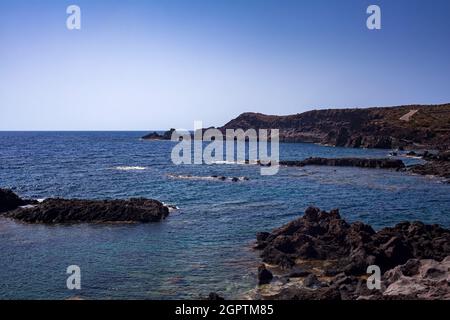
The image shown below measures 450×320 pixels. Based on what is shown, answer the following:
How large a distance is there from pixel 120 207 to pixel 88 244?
10141 mm

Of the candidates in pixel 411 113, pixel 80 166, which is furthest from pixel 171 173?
pixel 411 113

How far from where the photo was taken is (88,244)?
3403 cm

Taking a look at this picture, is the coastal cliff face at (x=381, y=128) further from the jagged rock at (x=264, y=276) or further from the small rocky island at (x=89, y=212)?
the jagged rock at (x=264, y=276)

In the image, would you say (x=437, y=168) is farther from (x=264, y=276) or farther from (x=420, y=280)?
(x=264, y=276)

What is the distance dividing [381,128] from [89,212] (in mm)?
135328

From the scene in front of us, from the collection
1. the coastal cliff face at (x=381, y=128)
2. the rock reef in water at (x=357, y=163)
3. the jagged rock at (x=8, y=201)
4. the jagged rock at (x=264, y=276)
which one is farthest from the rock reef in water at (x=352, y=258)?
the coastal cliff face at (x=381, y=128)

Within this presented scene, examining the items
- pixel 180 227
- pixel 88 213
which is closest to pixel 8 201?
pixel 88 213

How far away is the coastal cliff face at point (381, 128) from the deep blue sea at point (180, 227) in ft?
214

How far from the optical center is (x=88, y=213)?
43.4 m

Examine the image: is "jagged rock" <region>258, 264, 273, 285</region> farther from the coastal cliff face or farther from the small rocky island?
the coastal cliff face

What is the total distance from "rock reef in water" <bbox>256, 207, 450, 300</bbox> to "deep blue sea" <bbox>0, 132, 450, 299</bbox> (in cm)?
272

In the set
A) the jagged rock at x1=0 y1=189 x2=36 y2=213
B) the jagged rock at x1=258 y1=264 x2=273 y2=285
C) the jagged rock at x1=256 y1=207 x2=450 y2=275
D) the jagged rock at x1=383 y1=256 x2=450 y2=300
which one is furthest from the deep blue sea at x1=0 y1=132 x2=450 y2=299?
the jagged rock at x1=383 y1=256 x2=450 y2=300
